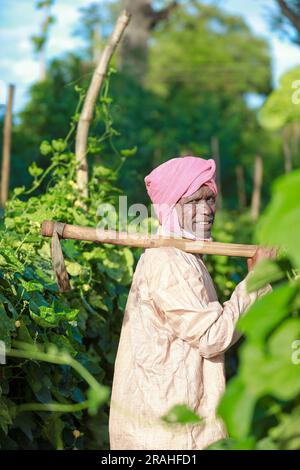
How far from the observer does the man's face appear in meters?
3.80

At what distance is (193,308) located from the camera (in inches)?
139

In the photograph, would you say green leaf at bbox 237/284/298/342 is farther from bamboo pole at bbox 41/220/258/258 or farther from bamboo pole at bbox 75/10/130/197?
bamboo pole at bbox 75/10/130/197

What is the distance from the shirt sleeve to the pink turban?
21 cm

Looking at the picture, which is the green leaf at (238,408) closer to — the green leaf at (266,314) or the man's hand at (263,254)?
the green leaf at (266,314)

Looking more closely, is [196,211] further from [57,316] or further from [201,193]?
[57,316]

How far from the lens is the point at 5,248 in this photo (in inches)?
174

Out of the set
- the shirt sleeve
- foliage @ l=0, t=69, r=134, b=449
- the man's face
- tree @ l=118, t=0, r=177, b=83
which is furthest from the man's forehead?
tree @ l=118, t=0, r=177, b=83

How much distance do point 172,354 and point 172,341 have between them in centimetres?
5

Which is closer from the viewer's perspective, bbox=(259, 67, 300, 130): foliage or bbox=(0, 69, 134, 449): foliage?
bbox=(259, 67, 300, 130): foliage

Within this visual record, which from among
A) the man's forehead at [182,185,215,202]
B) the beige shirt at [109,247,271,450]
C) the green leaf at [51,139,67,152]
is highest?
the green leaf at [51,139,67,152]

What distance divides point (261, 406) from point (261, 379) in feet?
0.82

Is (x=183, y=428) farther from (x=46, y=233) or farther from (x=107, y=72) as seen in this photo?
(x=107, y=72)

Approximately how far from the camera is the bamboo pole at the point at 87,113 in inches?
231

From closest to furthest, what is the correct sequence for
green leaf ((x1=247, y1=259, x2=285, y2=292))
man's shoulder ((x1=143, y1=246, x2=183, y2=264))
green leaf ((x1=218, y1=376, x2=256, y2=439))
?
green leaf ((x1=218, y1=376, x2=256, y2=439)) < green leaf ((x1=247, y1=259, x2=285, y2=292)) < man's shoulder ((x1=143, y1=246, x2=183, y2=264))
